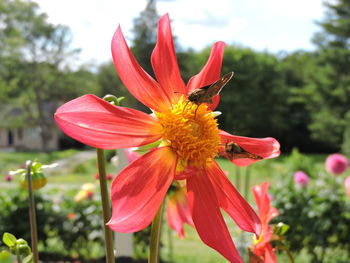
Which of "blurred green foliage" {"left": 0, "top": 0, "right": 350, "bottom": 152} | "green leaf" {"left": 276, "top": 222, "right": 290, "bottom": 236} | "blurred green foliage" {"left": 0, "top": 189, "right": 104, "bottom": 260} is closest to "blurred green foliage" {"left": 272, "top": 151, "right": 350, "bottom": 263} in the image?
"blurred green foliage" {"left": 0, "top": 189, "right": 104, "bottom": 260}

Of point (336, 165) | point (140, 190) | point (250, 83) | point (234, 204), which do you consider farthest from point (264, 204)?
point (250, 83)

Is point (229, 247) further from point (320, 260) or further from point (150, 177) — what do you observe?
point (320, 260)

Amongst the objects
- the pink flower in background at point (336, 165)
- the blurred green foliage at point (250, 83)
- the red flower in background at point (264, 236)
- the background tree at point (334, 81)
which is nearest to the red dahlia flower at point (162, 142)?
the red flower in background at point (264, 236)

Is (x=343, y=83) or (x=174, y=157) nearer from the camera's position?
(x=174, y=157)

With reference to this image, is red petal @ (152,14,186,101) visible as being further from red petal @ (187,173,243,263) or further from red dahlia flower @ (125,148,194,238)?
red dahlia flower @ (125,148,194,238)

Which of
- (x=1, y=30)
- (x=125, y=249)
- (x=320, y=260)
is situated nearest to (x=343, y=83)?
(x=1, y=30)

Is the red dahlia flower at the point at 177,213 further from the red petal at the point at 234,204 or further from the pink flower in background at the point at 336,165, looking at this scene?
the pink flower in background at the point at 336,165
